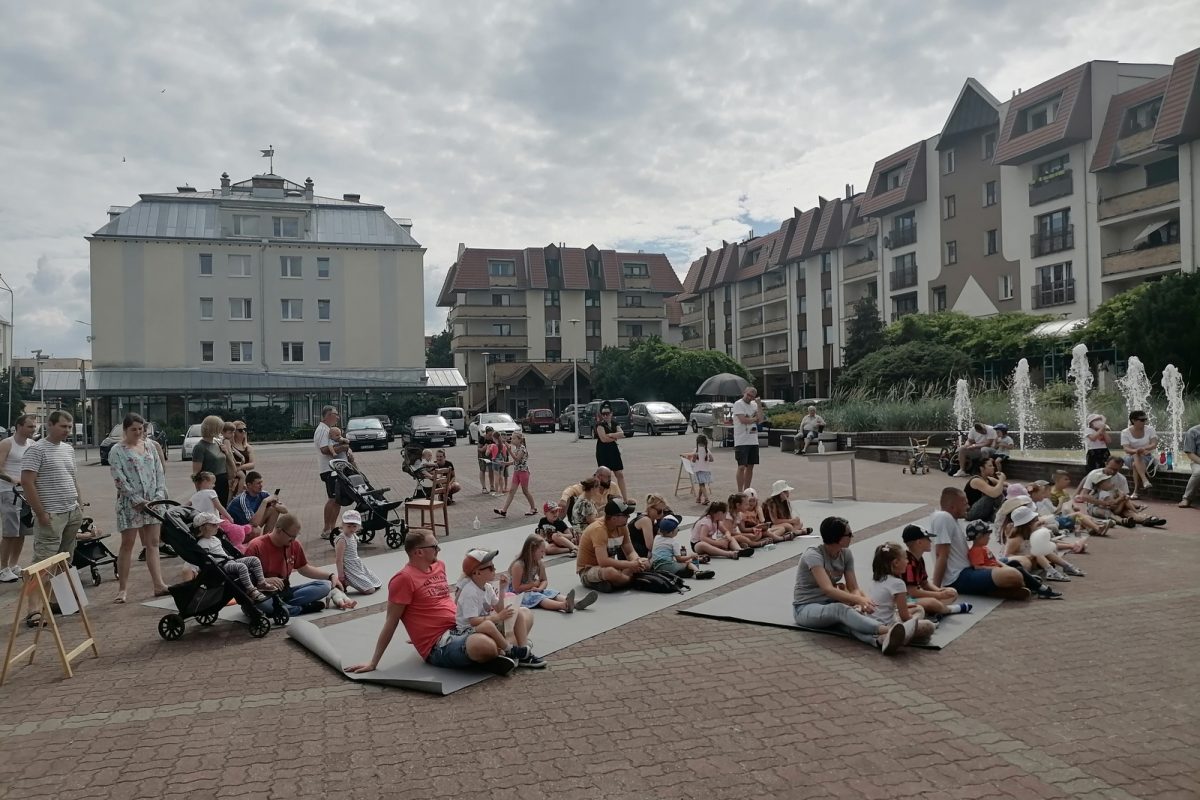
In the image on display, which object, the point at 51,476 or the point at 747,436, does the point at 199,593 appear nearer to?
the point at 51,476

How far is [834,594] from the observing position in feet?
23.6

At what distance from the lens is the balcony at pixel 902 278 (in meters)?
54.2

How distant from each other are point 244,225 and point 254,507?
178ft

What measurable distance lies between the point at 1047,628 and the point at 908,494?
9.90 m

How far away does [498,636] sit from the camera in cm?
634

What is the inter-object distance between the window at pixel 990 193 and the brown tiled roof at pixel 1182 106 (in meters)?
11.4

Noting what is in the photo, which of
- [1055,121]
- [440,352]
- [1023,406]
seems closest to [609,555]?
[1023,406]

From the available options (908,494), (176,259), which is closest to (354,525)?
(908,494)

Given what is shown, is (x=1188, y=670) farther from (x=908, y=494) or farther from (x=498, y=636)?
(x=908, y=494)

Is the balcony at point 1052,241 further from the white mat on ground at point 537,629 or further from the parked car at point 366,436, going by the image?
the white mat on ground at point 537,629

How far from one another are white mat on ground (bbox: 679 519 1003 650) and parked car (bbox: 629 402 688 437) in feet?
109

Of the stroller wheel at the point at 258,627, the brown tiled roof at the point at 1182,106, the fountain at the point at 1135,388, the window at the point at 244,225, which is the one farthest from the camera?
the window at the point at 244,225

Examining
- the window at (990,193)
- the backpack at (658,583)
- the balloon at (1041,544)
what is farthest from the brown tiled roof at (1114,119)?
the backpack at (658,583)

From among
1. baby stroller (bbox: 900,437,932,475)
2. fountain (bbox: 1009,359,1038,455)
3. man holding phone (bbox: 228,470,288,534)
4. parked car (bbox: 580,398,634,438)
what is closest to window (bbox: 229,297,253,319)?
parked car (bbox: 580,398,634,438)
